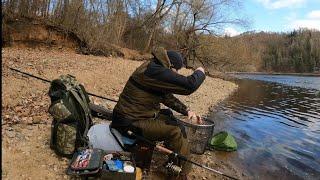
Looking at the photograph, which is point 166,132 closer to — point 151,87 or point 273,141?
point 151,87

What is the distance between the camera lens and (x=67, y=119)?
5.60 m

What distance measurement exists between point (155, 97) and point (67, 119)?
4.07 feet

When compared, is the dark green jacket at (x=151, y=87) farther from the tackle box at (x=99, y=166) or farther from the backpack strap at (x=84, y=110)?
the tackle box at (x=99, y=166)

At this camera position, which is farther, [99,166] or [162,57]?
[162,57]

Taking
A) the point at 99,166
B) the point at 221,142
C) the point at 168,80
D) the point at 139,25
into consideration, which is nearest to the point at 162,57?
the point at 168,80

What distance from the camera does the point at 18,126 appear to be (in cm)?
687

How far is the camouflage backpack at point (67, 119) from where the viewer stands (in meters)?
5.60

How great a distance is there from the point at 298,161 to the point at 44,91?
6.09 m

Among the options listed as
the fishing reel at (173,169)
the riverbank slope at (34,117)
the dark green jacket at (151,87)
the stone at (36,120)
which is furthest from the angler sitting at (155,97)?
the stone at (36,120)

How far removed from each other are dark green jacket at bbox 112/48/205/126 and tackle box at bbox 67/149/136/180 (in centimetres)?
58

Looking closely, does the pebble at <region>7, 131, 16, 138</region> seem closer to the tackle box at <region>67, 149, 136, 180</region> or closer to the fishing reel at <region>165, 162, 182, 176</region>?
the tackle box at <region>67, 149, 136, 180</region>

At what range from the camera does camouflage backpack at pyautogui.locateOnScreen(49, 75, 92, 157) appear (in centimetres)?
560

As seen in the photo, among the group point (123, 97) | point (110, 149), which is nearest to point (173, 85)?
point (123, 97)

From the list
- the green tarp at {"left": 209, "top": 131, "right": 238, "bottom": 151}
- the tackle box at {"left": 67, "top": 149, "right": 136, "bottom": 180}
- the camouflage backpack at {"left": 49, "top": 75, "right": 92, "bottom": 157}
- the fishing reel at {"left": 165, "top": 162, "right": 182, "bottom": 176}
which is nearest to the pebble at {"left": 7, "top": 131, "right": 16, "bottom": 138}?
the camouflage backpack at {"left": 49, "top": 75, "right": 92, "bottom": 157}
